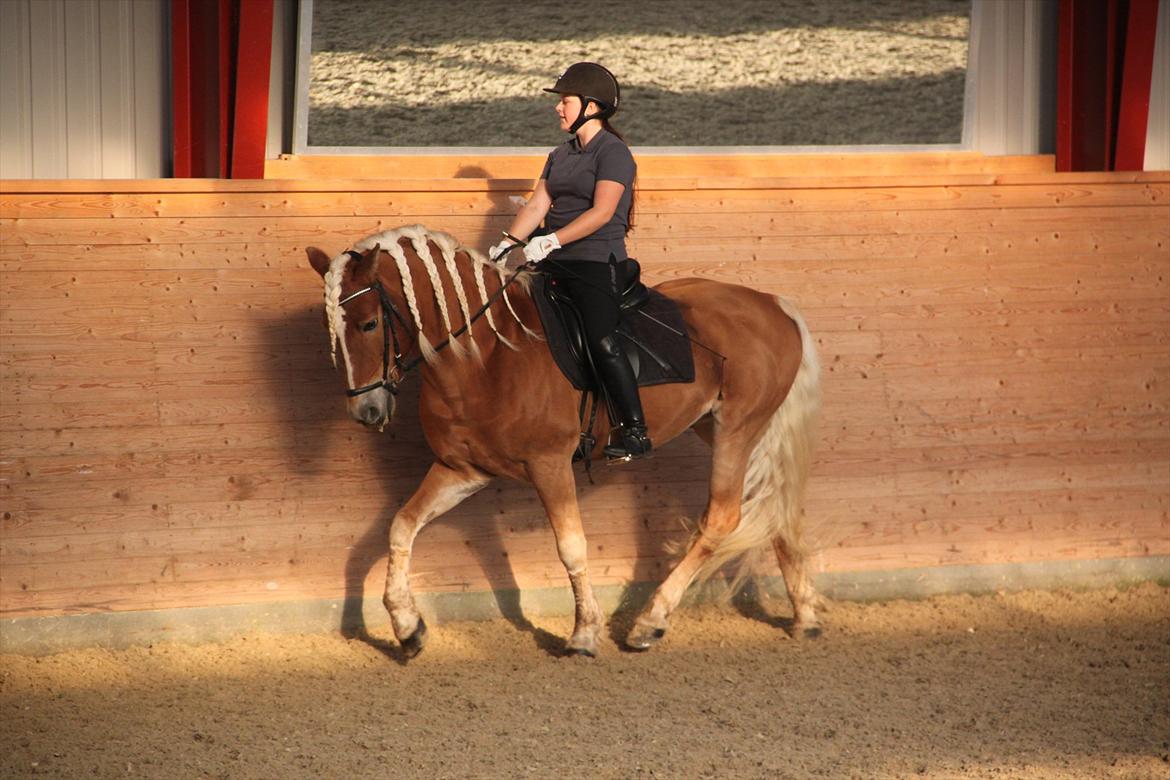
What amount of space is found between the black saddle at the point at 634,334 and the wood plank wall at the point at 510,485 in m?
0.89

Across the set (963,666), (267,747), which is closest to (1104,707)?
(963,666)

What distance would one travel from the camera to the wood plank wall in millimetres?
5363

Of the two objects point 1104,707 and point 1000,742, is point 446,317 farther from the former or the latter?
point 1104,707

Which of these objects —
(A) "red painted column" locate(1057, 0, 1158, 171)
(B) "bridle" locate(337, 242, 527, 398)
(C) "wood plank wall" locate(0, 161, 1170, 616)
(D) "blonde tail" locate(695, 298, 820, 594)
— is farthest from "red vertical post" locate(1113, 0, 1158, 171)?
(B) "bridle" locate(337, 242, 527, 398)

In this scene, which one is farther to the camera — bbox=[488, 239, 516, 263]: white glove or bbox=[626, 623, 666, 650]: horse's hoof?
bbox=[626, 623, 666, 650]: horse's hoof

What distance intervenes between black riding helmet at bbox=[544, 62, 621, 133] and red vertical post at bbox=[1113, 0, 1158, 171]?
3364 mm

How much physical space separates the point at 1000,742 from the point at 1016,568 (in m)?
2.21

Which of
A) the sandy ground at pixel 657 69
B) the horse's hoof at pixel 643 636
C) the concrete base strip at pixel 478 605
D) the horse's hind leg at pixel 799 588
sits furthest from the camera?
the sandy ground at pixel 657 69

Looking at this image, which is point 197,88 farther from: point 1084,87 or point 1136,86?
point 1136,86

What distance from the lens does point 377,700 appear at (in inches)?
186

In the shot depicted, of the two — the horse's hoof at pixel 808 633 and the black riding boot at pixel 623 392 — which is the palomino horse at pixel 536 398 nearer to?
the horse's hoof at pixel 808 633

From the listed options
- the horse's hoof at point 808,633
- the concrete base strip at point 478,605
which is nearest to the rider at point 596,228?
the concrete base strip at point 478,605

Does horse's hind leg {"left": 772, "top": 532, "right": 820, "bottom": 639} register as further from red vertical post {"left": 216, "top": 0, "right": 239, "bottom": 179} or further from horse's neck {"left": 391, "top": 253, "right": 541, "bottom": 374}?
red vertical post {"left": 216, "top": 0, "right": 239, "bottom": 179}

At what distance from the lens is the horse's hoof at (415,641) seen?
5012mm
